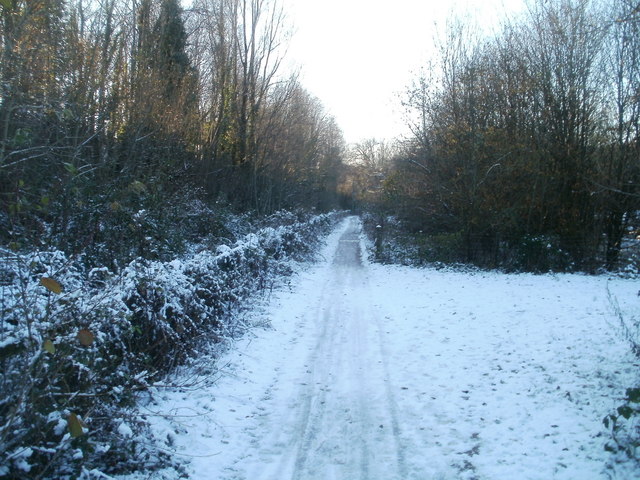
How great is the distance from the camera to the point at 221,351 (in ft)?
24.1

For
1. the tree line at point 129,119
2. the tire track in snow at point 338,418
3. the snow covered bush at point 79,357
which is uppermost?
the tree line at point 129,119

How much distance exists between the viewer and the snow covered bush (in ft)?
10.5

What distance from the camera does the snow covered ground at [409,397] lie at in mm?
4469

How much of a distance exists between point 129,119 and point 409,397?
10361 millimetres

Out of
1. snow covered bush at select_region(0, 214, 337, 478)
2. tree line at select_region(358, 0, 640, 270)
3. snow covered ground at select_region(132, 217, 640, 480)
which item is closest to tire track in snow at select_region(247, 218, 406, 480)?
snow covered ground at select_region(132, 217, 640, 480)

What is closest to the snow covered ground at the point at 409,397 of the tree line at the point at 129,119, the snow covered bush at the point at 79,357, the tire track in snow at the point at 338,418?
the tire track in snow at the point at 338,418

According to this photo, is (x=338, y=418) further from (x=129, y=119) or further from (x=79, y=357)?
(x=129, y=119)

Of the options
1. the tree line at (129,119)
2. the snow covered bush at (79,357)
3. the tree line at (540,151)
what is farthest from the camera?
the tree line at (540,151)

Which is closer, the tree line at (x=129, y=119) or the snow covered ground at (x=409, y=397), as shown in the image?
the snow covered ground at (x=409, y=397)

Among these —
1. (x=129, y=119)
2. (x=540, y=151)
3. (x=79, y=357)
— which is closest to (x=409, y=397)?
(x=79, y=357)

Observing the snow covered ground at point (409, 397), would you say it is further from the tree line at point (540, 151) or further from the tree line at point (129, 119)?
the tree line at point (540, 151)

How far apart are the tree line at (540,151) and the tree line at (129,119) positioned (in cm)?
968

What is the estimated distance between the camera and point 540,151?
18422 millimetres

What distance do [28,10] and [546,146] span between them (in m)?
17.9
